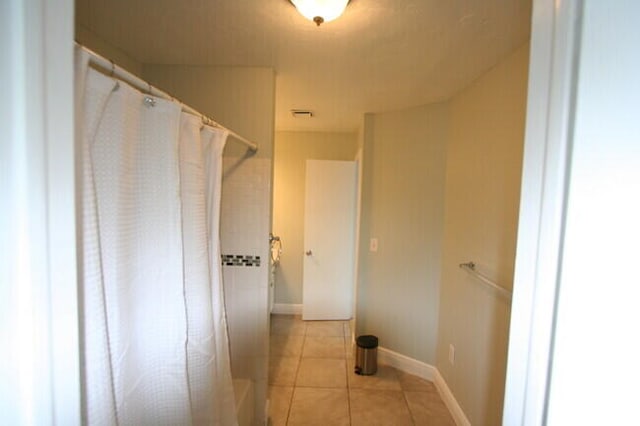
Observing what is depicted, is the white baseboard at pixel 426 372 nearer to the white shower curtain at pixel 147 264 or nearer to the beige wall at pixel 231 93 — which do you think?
the white shower curtain at pixel 147 264

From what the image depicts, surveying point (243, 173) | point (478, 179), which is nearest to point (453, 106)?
point (478, 179)

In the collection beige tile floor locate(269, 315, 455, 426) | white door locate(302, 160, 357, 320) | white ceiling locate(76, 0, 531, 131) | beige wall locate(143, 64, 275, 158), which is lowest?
beige tile floor locate(269, 315, 455, 426)

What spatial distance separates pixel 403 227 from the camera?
268 cm

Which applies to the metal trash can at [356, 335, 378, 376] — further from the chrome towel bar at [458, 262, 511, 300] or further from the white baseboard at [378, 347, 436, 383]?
the chrome towel bar at [458, 262, 511, 300]

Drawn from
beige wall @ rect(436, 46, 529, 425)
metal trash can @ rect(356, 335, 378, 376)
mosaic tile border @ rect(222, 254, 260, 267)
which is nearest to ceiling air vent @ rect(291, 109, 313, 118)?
beige wall @ rect(436, 46, 529, 425)

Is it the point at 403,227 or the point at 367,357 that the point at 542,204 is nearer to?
the point at 403,227

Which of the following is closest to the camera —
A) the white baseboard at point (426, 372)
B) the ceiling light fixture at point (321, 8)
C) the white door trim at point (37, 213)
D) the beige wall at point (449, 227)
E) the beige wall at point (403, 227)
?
the white door trim at point (37, 213)

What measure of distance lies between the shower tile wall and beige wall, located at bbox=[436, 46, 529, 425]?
1365 millimetres

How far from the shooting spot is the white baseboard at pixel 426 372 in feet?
6.81

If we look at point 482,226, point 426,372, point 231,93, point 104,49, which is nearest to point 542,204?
point 482,226

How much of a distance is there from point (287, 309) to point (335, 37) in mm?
3295

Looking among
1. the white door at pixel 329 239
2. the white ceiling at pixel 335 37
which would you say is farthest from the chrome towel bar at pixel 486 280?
the white door at pixel 329 239

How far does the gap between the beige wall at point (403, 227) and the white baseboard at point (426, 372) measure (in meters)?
0.06

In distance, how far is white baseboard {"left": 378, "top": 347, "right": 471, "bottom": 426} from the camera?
2.08 m
